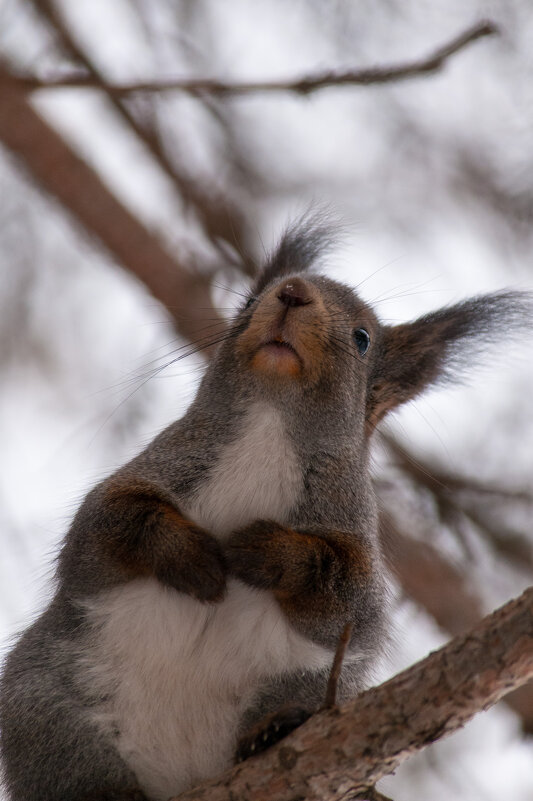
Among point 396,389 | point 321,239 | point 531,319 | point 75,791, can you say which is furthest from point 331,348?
point 75,791

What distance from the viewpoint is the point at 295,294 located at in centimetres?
324

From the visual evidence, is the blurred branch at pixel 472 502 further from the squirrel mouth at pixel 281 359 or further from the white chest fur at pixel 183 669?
the white chest fur at pixel 183 669

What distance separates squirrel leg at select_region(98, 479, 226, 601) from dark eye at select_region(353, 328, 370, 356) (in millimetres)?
855

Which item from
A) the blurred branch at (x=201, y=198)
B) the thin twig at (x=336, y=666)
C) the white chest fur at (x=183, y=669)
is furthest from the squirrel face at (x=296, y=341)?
the blurred branch at (x=201, y=198)

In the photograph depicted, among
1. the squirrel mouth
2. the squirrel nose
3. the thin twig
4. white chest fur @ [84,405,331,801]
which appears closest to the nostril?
the squirrel nose

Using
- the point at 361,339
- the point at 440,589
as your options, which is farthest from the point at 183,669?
the point at 440,589

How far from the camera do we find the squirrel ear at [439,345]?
363 centimetres

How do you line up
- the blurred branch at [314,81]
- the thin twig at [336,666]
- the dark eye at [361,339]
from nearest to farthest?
the thin twig at [336,666], the dark eye at [361,339], the blurred branch at [314,81]

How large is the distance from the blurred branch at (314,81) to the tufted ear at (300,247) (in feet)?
1.77

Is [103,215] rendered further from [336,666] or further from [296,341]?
[336,666]

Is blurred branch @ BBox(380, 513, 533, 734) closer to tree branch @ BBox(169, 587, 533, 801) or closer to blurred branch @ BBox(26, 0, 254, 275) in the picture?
blurred branch @ BBox(26, 0, 254, 275)

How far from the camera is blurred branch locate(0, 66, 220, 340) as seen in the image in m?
4.61

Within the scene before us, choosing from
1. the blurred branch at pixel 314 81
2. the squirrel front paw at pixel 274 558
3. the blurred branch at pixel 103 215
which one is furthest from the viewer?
the blurred branch at pixel 103 215

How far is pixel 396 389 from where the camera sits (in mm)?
3744
